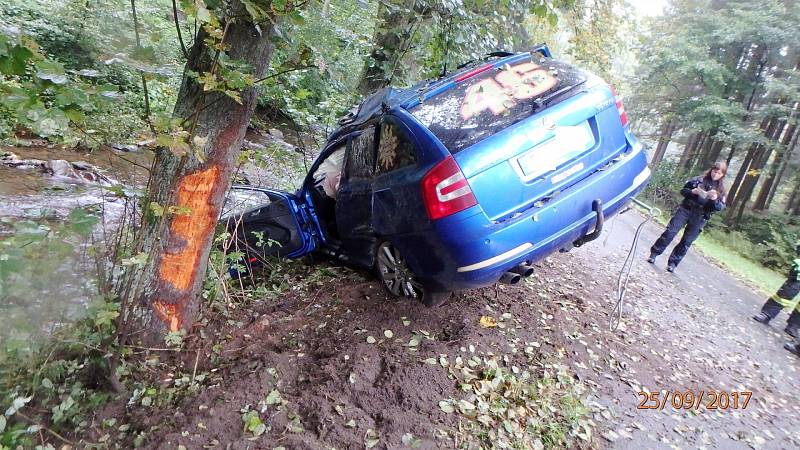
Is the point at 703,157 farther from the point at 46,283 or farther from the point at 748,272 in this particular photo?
the point at 46,283

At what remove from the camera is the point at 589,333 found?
4.00 m

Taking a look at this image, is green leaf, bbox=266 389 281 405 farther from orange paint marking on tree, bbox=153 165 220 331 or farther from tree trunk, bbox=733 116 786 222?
tree trunk, bbox=733 116 786 222

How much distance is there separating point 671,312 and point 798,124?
51.0 ft

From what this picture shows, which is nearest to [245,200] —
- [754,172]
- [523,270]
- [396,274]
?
[396,274]

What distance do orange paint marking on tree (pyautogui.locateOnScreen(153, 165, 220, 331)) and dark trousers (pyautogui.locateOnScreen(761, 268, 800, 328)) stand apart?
7.07m

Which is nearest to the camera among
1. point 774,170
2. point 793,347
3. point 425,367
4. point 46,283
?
point 46,283

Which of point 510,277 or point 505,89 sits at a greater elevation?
point 505,89

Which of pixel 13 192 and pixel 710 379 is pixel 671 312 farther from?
pixel 13 192

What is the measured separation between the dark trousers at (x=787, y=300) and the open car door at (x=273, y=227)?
6.21 metres

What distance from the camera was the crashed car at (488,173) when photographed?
303 centimetres

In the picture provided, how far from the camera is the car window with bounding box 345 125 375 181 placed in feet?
12.7

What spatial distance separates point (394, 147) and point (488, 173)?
2.77ft

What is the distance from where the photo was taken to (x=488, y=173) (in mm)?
3027

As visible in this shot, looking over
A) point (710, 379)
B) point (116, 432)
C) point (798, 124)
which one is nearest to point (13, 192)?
point (116, 432)
